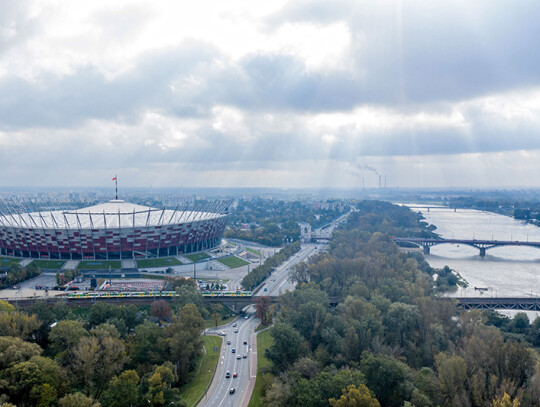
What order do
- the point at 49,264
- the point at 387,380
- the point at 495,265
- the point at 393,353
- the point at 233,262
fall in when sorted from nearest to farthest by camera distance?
the point at 387,380, the point at 393,353, the point at 49,264, the point at 233,262, the point at 495,265

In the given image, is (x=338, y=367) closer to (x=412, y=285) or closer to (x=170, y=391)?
(x=170, y=391)

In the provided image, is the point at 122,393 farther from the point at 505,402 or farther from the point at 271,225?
the point at 271,225

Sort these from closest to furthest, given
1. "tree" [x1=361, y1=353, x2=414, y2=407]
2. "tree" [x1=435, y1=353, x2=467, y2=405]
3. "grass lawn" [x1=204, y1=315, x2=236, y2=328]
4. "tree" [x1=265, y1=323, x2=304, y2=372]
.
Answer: "tree" [x1=435, y1=353, x2=467, y2=405] → "tree" [x1=361, y1=353, x2=414, y2=407] → "tree" [x1=265, y1=323, x2=304, y2=372] → "grass lawn" [x1=204, y1=315, x2=236, y2=328]

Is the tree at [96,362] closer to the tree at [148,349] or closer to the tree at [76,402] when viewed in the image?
the tree at [148,349]

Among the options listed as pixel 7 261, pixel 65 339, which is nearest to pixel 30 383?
pixel 65 339

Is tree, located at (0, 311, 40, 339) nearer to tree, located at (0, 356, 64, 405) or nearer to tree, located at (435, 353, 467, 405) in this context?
tree, located at (0, 356, 64, 405)

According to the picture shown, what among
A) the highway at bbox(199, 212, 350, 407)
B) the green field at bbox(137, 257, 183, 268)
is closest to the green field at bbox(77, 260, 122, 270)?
the green field at bbox(137, 257, 183, 268)
